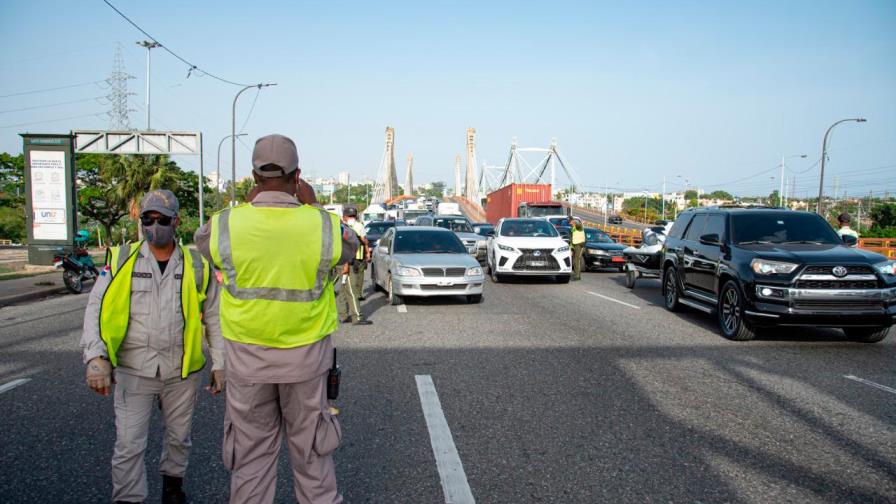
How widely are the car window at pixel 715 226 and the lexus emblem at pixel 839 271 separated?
1.82m

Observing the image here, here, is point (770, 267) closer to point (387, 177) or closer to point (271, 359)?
point (271, 359)

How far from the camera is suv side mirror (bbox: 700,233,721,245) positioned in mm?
10133

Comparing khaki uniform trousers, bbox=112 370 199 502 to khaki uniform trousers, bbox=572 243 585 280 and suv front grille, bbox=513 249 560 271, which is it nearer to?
suv front grille, bbox=513 249 560 271

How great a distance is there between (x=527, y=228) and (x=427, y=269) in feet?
21.1

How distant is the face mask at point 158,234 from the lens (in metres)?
3.52

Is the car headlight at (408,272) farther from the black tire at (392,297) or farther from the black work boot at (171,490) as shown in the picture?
the black work boot at (171,490)

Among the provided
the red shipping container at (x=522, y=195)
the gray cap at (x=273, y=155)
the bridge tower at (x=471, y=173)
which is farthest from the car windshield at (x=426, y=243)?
the bridge tower at (x=471, y=173)

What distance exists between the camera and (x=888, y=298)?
336 inches

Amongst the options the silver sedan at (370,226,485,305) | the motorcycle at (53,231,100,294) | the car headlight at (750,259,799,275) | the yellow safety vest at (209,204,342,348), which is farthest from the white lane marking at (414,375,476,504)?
the motorcycle at (53,231,100,294)

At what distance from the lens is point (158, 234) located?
11.6 feet

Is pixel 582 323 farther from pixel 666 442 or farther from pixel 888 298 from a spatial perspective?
pixel 666 442

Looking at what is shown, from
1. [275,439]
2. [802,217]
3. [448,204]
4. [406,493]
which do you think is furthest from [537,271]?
[448,204]

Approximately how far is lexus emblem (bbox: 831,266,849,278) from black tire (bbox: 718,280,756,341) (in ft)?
3.68

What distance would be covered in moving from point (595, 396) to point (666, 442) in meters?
1.29
